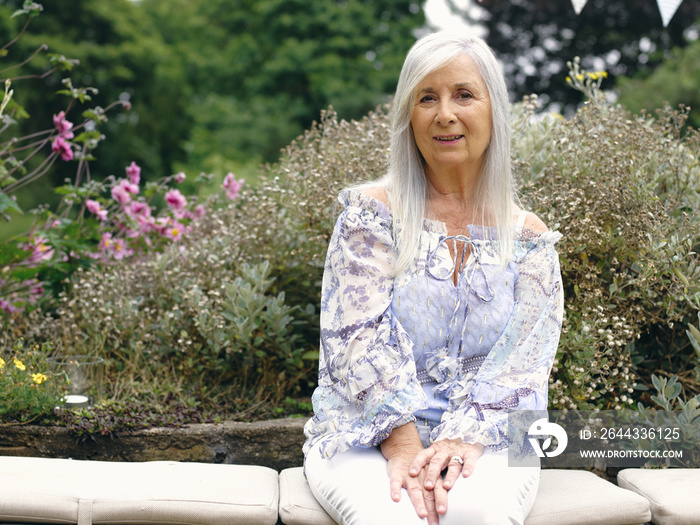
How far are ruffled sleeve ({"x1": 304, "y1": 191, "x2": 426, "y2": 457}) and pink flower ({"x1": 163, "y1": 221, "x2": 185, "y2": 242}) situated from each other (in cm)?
171

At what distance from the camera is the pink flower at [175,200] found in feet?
12.8

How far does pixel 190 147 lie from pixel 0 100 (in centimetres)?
1577

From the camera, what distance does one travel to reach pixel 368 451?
2064 mm

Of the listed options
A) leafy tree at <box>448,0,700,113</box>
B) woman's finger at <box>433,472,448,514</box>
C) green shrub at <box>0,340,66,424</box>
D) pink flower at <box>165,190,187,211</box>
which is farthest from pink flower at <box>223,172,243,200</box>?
leafy tree at <box>448,0,700,113</box>

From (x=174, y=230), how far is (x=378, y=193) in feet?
5.75

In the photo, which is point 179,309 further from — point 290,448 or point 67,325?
point 290,448

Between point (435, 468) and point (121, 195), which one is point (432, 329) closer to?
point (435, 468)

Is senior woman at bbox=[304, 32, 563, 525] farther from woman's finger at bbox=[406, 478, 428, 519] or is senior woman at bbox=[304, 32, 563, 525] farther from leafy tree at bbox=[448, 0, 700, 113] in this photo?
leafy tree at bbox=[448, 0, 700, 113]

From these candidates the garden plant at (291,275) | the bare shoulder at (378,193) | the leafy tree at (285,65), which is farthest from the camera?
the leafy tree at (285,65)

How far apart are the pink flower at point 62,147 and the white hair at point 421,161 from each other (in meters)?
1.96

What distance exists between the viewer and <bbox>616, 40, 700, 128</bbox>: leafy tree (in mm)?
9859

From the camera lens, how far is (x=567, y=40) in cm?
1362

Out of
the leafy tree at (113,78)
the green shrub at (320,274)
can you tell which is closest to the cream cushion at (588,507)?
the green shrub at (320,274)

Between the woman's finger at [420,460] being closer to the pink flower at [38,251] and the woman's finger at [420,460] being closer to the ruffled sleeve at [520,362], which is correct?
the ruffled sleeve at [520,362]
